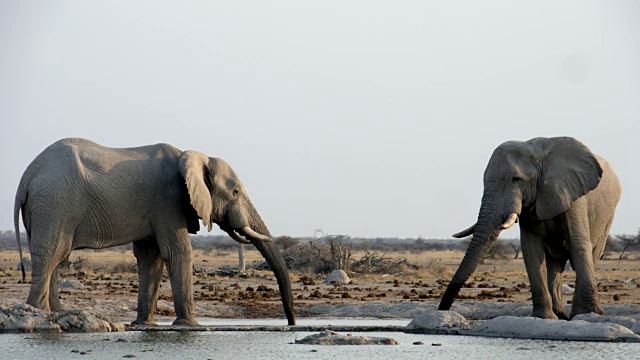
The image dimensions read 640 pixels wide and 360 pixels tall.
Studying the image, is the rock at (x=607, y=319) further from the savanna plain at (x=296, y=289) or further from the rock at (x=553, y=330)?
the savanna plain at (x=296, y=289)

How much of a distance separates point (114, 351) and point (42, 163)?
4295 mm

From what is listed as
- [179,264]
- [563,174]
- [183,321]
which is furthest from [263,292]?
[563,174]

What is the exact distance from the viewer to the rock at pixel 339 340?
54.9ft

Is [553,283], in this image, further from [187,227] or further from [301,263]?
[301,263]

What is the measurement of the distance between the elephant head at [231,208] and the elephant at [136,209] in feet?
0.06

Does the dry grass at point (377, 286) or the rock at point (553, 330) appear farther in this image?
the dry grass at point (377, 286)

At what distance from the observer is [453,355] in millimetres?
15258

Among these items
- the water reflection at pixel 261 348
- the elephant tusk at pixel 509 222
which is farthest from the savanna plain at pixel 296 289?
the elephant tusk at pixel 509 222

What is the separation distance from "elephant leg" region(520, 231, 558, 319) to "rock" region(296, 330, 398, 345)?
2.80 meters

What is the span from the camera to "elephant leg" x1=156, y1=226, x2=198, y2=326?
734 inches

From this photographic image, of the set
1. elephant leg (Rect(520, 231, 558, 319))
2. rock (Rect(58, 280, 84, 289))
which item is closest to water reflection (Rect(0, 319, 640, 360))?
elephant leg (Rect(520, 231, 558, 319))

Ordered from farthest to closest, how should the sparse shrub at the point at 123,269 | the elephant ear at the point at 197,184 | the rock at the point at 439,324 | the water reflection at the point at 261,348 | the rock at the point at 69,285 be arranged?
the sparse shrub at the point at 123,269 → the rock at the point at 69,285 → the elephant ear at the point at 197,184 → the rock at the point at 439,324 → the water reflection at the point at 261,348

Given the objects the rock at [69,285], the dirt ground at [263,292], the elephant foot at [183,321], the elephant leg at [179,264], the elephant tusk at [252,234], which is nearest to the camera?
the elephant leg at [179,264]

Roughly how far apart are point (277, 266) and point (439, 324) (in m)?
3.20
